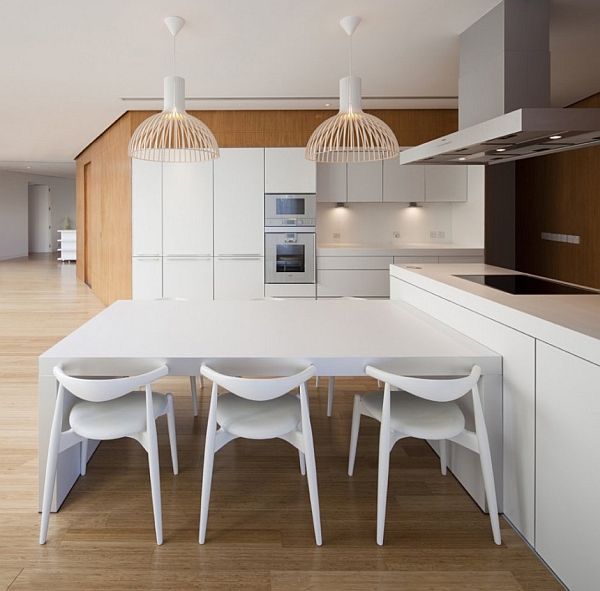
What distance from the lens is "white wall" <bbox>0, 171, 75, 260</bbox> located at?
1773cm

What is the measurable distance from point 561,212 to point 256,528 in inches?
227

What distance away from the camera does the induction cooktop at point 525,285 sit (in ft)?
10.7

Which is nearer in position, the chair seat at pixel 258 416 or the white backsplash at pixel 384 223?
the chair seat at pixel 258 416

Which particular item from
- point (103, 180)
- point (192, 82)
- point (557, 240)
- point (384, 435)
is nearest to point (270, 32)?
point (192, 82)

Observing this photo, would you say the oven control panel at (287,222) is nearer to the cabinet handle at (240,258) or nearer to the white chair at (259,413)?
the cabinet handle at (240,258)

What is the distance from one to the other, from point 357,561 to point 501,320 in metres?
1.19

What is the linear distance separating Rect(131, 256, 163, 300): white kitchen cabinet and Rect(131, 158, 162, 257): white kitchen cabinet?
79mm

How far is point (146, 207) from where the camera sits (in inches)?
273

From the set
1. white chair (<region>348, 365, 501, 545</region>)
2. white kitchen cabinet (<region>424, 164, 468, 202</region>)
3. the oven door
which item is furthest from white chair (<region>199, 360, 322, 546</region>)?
white kitchen cabinet (<region>424, 164, 468, 202</region>)

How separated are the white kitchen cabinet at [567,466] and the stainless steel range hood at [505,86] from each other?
4.28 ft

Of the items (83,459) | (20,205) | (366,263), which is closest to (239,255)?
(366,263)

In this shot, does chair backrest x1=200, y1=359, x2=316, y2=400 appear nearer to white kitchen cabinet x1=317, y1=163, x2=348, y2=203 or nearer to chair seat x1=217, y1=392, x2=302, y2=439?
chair seat x1=217, y1=392, x2=302, y2=439

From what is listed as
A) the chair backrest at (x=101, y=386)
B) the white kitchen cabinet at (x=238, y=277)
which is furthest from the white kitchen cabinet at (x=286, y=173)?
the chair backrest at (x=101, y=386)

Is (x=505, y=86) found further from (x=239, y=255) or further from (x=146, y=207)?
(x=146, y=207)
